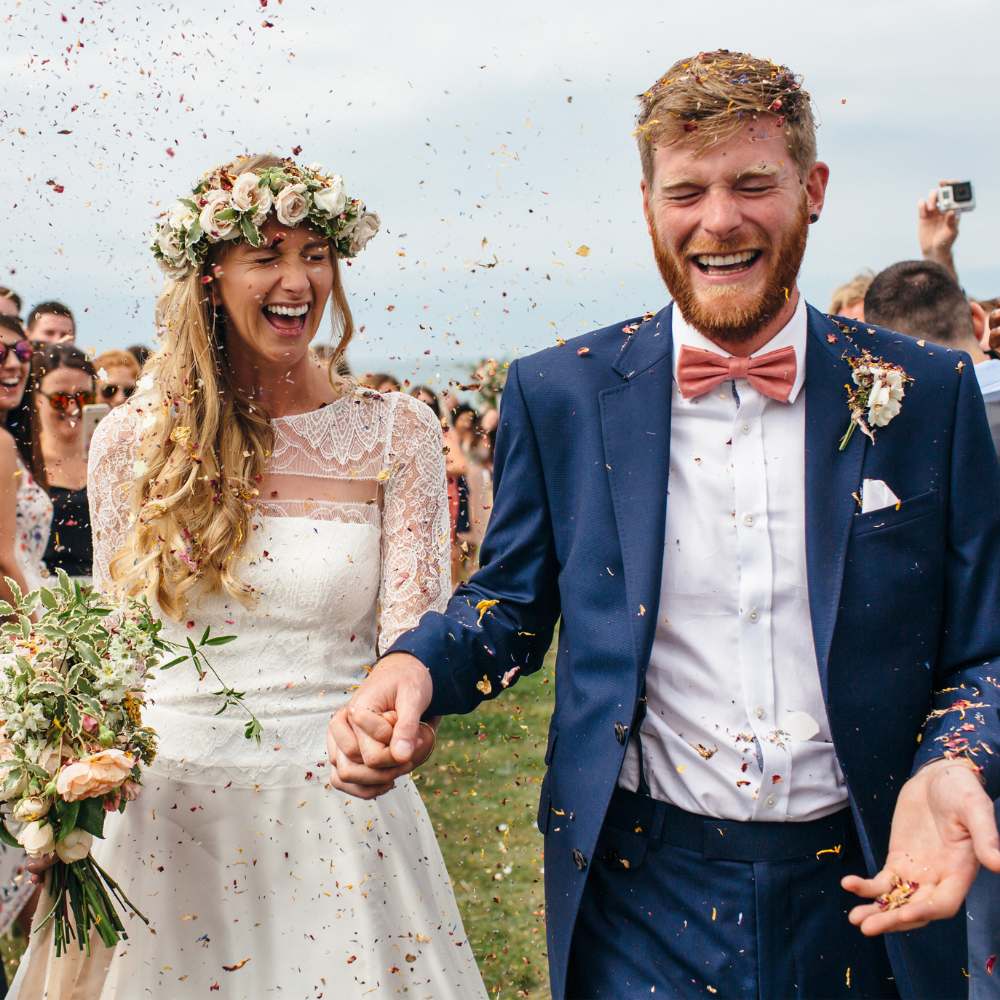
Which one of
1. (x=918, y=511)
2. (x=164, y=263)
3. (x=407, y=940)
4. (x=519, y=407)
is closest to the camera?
(x=918, y=511)

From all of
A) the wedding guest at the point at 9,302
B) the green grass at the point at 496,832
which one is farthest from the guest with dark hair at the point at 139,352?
the green grass at the point at 496,832

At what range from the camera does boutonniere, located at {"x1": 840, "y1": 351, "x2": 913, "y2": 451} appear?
2859mm

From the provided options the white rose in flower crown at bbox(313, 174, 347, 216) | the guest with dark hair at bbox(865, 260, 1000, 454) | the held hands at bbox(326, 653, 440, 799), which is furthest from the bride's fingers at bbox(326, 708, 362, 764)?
the guest with dark hair at bbox(865, 260, 1000, 454)

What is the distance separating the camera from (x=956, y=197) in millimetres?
6641

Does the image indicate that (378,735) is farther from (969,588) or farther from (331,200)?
(331,200)

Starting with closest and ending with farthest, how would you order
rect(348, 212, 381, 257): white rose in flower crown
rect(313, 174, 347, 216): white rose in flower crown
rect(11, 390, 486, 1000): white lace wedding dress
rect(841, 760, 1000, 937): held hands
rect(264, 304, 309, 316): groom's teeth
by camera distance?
1. rect(841, 760, 1000, 937): held hands
2. rect(11, 390, 486, 1000): white lace wedding dress
3. rect(264, 304, 309, 316): groom's teeth
4. rect(313, 174, 347, 216): white rose in flower crown
5. rect(348, 212, 381, 257): white rose in flower crown

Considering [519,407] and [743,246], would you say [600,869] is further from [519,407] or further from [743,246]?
[743,246]

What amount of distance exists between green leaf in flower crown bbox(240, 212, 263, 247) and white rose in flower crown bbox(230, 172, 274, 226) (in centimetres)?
2

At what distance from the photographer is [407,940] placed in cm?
410

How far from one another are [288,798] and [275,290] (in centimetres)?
145

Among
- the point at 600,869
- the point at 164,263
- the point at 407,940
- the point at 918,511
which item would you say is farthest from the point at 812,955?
the point at 164,263

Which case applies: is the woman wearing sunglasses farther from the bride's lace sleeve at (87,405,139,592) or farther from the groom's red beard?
the groom's red beard

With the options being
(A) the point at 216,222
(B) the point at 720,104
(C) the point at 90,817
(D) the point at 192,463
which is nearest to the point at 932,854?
(B) the point at 720,104

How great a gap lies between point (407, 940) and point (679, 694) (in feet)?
5.35
